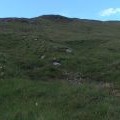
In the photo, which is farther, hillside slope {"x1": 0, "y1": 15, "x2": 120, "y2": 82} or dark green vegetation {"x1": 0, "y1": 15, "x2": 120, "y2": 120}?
hillside slope {"x1": 0, "y1": 15, "x2": 120, "y2": 82}

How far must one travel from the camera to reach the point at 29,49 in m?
30.0

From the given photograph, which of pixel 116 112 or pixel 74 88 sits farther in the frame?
pixel 74 88

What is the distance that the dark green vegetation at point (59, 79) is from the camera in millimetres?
11977

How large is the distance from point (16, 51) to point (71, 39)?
9.14 m

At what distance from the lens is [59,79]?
2020 centimetres

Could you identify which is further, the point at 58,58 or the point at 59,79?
the point at 58,58

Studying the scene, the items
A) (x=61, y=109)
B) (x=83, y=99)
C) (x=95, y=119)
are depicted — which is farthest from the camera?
(x=83, y=99)

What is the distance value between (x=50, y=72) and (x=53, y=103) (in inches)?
350

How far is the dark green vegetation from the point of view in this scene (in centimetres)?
1198

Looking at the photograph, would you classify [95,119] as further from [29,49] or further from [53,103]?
[29,49]

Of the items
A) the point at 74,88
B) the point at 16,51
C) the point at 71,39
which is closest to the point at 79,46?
the point at 71,39

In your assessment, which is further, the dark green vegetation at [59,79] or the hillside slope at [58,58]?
the hillside slope at [58,58]

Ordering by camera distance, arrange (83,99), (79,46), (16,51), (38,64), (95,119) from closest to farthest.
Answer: (95,119) < (83,99) < (38,64) < (16,51) < (79,46)

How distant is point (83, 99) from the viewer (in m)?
13.2
